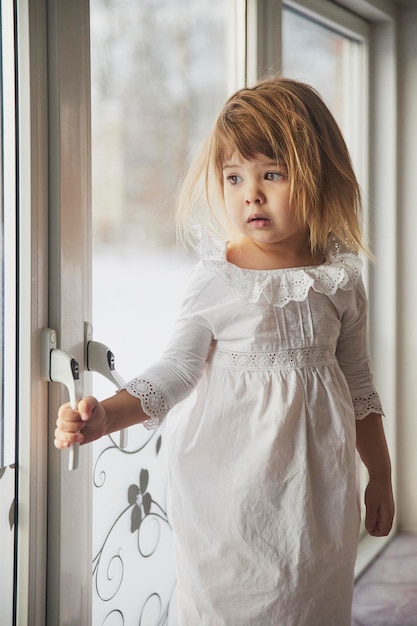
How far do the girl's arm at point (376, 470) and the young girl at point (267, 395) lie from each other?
0.46 feet

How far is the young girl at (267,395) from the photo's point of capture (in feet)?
3.70

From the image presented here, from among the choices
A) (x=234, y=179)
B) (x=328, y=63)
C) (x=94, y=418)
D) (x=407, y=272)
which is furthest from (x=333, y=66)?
(x=94, y=418)

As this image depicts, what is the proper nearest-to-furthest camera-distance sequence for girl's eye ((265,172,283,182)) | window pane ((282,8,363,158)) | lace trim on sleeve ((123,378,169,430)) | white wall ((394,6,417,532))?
lace trim on sleeve ((123,378,169,430))
girl's eye ((265,172,283,182))
window pane ((282,8,363,158))
white wall ((394,6,417,532))

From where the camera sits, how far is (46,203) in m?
1.14

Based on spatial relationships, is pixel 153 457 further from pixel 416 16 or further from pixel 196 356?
pixel 416 16

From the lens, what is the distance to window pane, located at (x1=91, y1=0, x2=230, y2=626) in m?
1.31

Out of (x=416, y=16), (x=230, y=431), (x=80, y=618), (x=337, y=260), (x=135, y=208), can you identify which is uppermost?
(x=416, y=16)

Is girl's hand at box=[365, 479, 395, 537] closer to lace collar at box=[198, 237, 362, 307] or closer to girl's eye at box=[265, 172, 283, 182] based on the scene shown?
lace collar at box=[198, 237, 362, 307]

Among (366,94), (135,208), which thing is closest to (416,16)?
(366,94)

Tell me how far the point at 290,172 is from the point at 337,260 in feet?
0.55

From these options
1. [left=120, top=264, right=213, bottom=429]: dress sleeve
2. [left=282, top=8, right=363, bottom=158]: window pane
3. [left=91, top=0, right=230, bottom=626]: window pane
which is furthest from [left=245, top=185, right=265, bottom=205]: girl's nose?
[left=282, top=8, right=363, bottom=158]: window pane

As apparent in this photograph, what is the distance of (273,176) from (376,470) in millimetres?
Answer: 528

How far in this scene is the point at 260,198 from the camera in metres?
1.14

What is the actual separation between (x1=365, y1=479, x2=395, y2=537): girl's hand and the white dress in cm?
16
